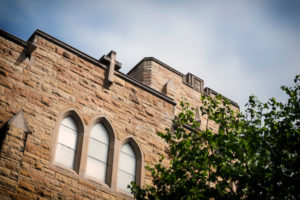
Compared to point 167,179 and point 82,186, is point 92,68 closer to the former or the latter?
point 82,186

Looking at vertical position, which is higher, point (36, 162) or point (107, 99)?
point (107, 99)

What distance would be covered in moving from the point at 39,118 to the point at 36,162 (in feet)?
4.09

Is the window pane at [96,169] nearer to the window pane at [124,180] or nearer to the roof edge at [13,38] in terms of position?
the window pane at [124,180]

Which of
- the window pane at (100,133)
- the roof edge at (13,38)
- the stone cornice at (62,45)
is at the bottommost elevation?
the window pane at (100,133)

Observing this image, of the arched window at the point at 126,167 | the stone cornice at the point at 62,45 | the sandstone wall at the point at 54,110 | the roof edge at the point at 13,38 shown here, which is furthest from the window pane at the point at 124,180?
the roof edge at the point at 13,38

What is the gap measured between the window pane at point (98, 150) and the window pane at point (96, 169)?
14cm

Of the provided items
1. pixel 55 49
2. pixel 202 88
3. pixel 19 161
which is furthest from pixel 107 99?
pixel 202 88

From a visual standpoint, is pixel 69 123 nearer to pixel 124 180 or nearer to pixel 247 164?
pixel 124 180

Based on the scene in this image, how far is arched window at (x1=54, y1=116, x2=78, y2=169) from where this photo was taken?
1169 cm

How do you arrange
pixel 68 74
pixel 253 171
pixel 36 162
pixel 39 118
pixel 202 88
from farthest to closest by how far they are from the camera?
1. pixel 202 88
2. pixel 68 74
3. pixel 39 118
4. pixel 36 162
5. pixel 253 171

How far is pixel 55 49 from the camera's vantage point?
1323 cm

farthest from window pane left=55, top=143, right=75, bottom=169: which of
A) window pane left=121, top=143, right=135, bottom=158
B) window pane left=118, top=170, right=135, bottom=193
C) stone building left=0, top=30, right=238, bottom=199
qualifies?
window pane left=121, top=143, right=135, bottom=158

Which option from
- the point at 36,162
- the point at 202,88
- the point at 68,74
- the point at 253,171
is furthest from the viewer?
the point at 202,88

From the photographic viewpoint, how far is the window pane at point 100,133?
12.7 metres
